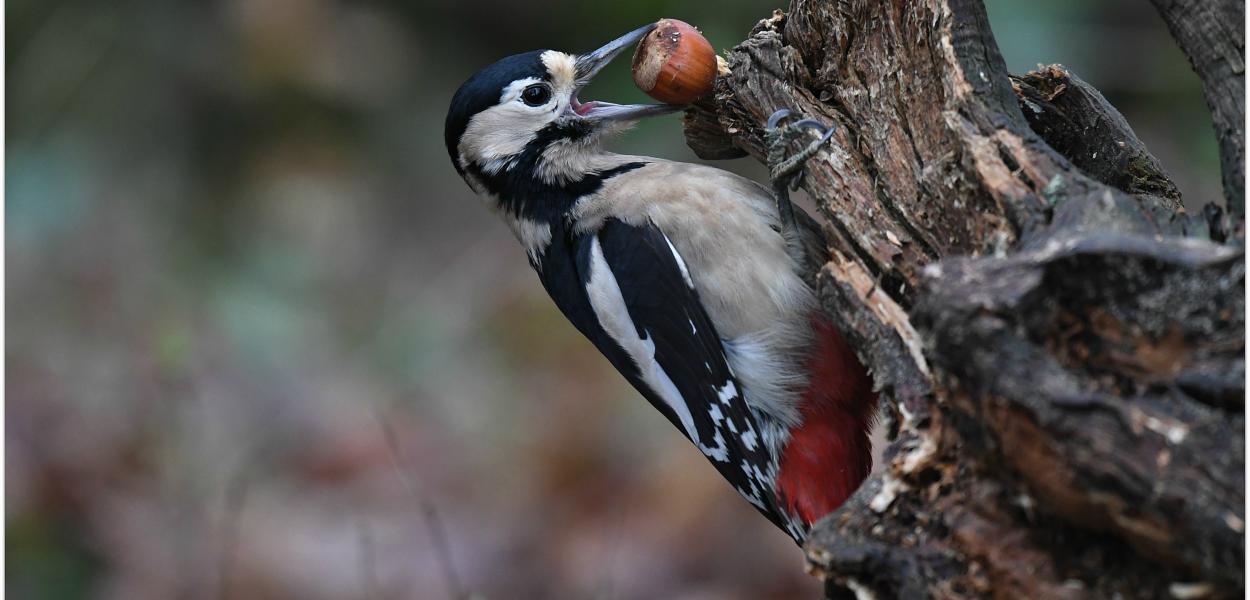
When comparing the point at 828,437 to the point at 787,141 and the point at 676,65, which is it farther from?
the point at 676,65

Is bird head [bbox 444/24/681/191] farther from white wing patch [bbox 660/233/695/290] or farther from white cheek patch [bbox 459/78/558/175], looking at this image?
white wing patch [bbox 660/233/695/290]

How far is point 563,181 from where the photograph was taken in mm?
2836

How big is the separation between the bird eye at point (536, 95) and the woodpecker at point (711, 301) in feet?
0.13

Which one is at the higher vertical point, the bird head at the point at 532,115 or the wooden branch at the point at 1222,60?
the bird head at the point at 532,115

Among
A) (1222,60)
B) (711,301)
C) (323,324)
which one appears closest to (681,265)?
(711,301)

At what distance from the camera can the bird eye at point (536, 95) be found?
2.91 m

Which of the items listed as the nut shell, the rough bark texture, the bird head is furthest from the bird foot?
the bird head

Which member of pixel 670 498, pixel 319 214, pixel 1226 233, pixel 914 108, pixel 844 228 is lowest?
pixel 670 498

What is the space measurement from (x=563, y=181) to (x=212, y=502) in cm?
172

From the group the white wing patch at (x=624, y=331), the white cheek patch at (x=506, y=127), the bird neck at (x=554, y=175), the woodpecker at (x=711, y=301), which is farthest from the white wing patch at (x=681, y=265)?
the white cheek patch at (x=506, y=127)

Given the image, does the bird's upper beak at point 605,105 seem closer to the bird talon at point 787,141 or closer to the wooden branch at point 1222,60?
the bird talon at point 787,141

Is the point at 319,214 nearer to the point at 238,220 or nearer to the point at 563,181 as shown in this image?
the point at 238,220

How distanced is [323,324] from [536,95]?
2.65 m

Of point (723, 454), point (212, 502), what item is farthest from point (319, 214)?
point (723, 454)
